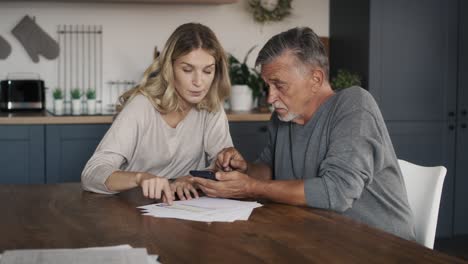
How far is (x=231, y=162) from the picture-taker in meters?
2.39

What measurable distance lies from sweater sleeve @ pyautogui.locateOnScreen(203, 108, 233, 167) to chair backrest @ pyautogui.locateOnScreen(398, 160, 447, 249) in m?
0.76

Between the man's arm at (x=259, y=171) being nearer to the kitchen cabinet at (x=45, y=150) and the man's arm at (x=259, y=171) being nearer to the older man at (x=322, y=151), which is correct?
the older man at (x=322, y=151)

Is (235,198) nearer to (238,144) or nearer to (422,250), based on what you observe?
(422,250)

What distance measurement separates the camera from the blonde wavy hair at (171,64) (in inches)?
99.3

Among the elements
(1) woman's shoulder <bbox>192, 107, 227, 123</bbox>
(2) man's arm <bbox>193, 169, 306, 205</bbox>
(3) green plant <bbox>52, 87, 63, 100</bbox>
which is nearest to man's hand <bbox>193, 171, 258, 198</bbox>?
(2) man's arm <bbox>193, 169, 306, 205</bbox>

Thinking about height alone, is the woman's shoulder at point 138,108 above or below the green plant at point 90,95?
below

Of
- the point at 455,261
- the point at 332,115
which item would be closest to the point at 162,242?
the point at 455,261

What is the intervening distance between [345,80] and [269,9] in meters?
0.77

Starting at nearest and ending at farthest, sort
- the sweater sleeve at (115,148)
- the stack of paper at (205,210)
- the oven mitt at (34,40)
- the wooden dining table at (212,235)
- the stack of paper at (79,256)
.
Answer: the stack of paper at (79,256), the wooden dining table at (212,235), the stack of paper at (205,210), the sweater sleeve at (115,148), the oven mitt at (34,40)

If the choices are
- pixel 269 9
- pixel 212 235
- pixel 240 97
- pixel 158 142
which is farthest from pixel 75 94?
pixel 212 235

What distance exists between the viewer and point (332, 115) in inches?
83.0

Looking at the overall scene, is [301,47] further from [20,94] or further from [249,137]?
[20,94]

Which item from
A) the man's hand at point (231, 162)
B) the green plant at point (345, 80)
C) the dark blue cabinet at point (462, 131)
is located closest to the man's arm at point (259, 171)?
the man's hand at point (231, 162)

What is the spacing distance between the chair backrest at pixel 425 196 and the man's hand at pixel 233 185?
51cm
